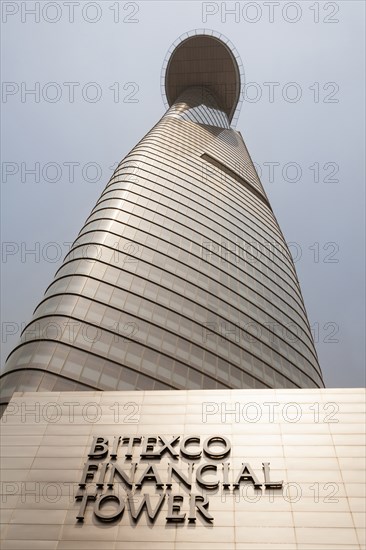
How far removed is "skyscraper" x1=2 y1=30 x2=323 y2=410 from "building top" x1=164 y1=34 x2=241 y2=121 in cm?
5984

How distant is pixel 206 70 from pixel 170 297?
97710 millimetres

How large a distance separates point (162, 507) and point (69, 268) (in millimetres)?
23562

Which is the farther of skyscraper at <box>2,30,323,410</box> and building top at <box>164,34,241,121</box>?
building top at <box>164,34,241,121</box>

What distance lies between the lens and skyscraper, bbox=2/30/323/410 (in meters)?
33.8

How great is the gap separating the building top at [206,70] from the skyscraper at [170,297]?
59842mm

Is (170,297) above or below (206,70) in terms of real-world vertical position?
below

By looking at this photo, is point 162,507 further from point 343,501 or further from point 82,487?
point 343,501

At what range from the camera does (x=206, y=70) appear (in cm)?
12750

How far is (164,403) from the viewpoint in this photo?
25656mm

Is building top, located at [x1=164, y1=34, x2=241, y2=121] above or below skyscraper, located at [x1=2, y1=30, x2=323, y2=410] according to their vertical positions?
above

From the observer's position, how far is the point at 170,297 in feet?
136

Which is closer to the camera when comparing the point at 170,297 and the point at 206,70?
the point at 170,297

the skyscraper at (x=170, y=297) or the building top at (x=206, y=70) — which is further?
the building top at (x=206, y=70)

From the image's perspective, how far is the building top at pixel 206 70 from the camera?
406 ft
